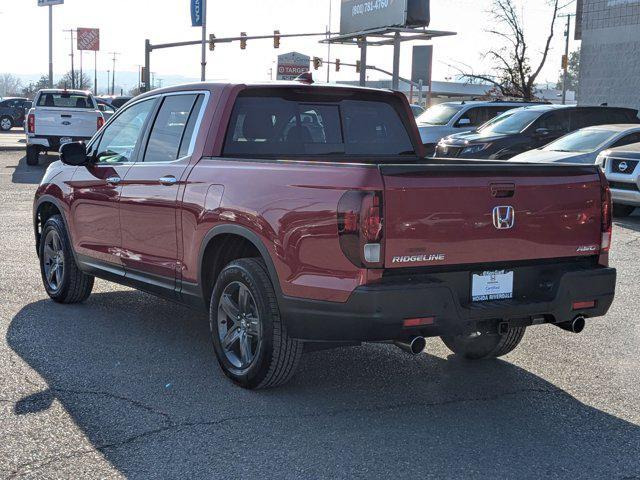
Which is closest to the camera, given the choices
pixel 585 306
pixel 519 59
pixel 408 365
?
pixel 585 306

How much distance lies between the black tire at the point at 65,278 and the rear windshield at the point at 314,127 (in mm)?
2339

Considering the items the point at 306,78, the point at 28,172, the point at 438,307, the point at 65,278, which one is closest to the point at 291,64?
the point at 28,172

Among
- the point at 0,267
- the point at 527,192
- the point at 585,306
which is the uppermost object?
the point at 527,192

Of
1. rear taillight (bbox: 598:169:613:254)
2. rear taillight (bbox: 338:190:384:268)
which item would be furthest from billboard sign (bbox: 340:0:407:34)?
rear taillight (bbox: 338:190:384:268)

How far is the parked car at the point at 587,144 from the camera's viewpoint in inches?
616

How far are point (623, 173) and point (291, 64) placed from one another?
74.2m

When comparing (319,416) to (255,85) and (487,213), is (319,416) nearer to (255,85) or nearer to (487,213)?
(487,213)

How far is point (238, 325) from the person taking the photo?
18.1 ft

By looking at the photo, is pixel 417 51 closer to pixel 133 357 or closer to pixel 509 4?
pixel 509 4

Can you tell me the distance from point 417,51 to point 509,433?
1575 inches

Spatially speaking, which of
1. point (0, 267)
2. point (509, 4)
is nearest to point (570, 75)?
point (509, 4)

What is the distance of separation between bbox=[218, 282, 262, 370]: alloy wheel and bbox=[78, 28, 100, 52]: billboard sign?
9125cm

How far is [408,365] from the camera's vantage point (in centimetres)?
614

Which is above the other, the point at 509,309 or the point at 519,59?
the point at 519,59
